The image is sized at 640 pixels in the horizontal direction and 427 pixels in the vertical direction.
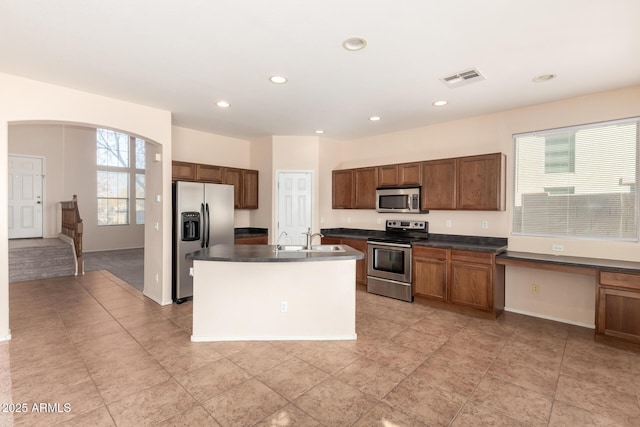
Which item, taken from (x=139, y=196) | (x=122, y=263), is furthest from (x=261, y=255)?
(x=139, y=196)

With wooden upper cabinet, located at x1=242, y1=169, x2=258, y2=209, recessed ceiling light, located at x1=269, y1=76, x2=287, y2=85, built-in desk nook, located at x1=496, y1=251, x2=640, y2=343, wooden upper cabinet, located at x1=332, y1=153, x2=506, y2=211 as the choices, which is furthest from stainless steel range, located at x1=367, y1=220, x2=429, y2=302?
recessed ceiling light, located at x1=269, y1=76, x2=287, y2=85

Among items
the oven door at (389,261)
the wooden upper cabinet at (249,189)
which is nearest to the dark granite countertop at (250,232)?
the wooden upper cabinet at (249,189)

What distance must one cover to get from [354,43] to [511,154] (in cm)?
296

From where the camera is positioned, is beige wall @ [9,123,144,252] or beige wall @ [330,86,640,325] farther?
beige wall @ [9,123,144,252]

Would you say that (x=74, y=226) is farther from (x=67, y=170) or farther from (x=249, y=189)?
(x=249, y=189)

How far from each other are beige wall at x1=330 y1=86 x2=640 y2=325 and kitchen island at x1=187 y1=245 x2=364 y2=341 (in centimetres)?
241

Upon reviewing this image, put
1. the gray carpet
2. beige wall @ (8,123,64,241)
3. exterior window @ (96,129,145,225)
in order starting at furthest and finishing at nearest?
1. exterior window @ (96,129,145,225)
2. beige wall @ (8,123,64,241)
3. the gray carpet

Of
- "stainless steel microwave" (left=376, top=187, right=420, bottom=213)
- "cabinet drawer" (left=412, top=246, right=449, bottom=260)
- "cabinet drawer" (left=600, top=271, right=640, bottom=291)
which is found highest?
"stainless steel microwave" (left=376, top=187, right=420, bottom=213)

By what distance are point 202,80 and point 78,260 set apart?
17.1 ft

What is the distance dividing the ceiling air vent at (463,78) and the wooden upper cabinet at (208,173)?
3.83m

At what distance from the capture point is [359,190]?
562cm

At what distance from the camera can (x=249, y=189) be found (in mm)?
5906

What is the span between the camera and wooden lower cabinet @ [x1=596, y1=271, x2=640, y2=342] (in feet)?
10.0

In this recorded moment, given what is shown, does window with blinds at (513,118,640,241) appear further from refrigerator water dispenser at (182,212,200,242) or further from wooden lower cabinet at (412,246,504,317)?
refrigerator water dispenser at (182,212,200,242)
